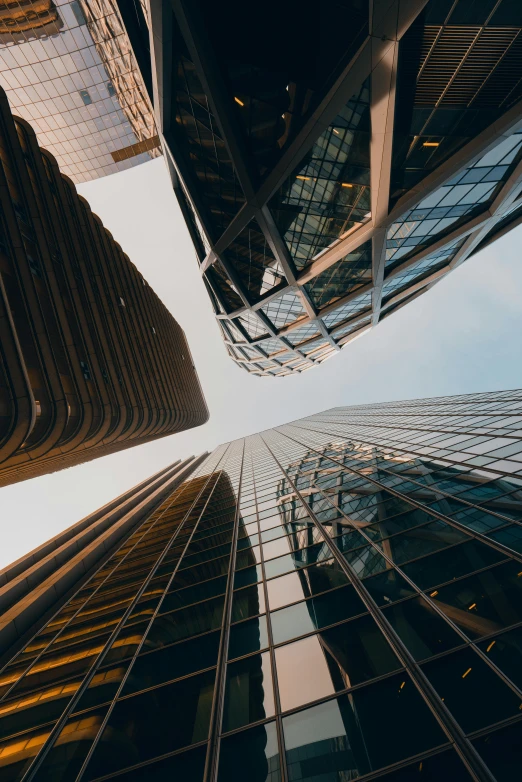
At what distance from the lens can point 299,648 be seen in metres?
7.77

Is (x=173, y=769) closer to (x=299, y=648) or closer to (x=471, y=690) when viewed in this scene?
(x=299, y=648)

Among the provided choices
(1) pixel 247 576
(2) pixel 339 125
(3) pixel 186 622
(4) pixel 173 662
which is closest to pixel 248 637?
(4) pixel 173 662

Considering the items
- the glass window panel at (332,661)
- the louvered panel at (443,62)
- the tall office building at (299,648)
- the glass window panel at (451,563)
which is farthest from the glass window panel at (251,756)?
the louvered panel at (443,62)

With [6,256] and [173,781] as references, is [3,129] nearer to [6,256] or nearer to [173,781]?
[6,256]

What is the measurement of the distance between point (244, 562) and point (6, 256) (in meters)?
15.4

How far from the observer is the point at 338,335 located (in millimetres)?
49875

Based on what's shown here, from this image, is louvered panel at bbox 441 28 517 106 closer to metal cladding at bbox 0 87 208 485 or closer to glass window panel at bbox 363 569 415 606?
glass window panel at bbox 363 569 415 606

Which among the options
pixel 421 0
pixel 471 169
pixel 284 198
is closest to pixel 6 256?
pixel 284 198

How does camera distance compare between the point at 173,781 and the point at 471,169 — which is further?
the point at 471,169

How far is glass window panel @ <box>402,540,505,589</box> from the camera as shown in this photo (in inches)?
329

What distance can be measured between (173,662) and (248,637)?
1.82 m

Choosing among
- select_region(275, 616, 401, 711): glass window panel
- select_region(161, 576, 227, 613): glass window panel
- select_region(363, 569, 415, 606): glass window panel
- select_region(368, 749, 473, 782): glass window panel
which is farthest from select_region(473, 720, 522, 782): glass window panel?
select_region(161, 576, 227, 613): glass window panel

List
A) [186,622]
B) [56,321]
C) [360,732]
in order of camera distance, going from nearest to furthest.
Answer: [360,732] → [186,622] → [56,321]

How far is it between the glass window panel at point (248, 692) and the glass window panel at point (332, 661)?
0.26m
